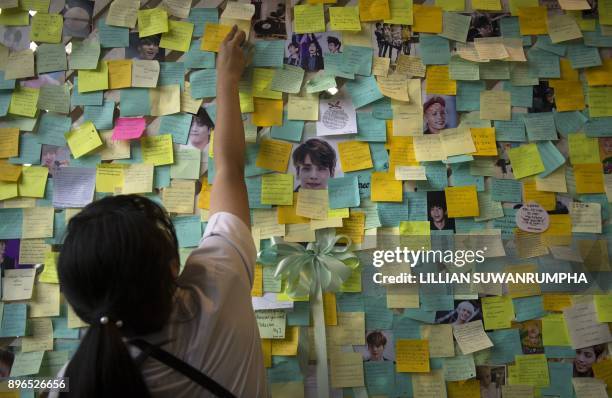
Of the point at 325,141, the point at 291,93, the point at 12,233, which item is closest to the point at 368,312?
the point at 325,141

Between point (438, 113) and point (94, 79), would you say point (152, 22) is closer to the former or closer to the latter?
point (94, 79)

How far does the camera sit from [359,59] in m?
1.42

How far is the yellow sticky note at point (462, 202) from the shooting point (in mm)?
1403

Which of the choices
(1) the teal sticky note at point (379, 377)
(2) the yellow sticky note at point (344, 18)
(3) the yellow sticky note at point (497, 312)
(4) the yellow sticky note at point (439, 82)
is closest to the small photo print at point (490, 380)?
(3) the yellow sticky note at point (497, 312)

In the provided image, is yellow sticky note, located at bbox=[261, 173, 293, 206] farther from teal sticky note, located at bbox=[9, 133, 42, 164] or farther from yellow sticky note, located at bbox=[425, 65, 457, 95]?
teal sticky note, located at bbox=[9, 133, 42, 164]

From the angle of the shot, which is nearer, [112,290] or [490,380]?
[112,290]

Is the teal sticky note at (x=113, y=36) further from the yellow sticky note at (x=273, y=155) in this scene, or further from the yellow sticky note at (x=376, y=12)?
the yellow sticky note at (x=376, y=12)

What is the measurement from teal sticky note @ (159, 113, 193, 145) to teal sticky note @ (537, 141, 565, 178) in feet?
3.18

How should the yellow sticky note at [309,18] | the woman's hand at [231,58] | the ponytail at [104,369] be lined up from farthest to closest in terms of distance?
the yellow sticky note at [309,18] < the woman's hand at [231,58] < the ponytail at [104,369]

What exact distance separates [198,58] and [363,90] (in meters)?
0.46

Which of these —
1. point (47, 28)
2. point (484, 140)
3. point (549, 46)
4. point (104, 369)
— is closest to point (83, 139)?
point (47, 28)

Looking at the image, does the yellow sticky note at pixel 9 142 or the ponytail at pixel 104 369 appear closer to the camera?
the ponytail at pixel 104 369

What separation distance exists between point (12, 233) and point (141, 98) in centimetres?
51

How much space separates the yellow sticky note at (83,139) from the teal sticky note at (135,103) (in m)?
0.10
